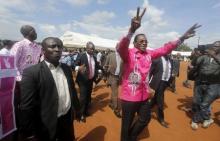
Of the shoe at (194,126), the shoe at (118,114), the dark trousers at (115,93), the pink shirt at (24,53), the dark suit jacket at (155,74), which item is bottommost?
the shoe at (194,126)

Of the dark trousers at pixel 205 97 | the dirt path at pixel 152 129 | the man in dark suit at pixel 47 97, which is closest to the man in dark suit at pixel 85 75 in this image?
the dirt path at pixel 152 129

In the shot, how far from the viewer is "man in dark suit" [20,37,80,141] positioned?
2744mm

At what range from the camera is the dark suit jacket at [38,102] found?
273 cm

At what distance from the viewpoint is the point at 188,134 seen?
585cm

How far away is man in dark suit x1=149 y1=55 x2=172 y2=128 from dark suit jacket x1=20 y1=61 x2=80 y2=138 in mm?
3525

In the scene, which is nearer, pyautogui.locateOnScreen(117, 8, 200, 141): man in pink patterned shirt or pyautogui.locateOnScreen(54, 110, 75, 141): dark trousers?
pyautogui.locateOnScreen(54, 110, 75, 141): dark trousers

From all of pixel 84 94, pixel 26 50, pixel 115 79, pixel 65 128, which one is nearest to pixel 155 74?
pixel 115 79

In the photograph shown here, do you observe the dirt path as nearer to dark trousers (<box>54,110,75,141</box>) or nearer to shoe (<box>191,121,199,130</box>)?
shoe (<box>191,121,199,130</box>)

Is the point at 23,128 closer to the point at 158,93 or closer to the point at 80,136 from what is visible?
the point at 80,136

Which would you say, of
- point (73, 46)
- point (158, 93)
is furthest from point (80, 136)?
point (73, 46)

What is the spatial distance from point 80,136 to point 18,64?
7.10 feet

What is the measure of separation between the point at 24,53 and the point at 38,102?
1.62 meters

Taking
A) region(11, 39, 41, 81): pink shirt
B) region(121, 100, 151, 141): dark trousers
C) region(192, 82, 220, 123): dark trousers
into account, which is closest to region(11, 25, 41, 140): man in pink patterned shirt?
region(11, 39, 41, 81): pink shirt

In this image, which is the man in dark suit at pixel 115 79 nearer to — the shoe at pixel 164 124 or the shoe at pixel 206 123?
the shoe at pixel 164 124
